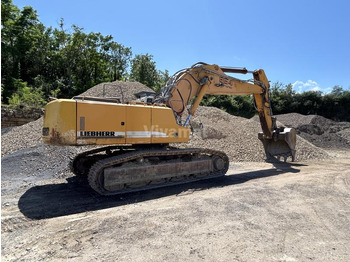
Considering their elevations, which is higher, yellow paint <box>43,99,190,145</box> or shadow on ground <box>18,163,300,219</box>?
yellow paint <box>43,99,190,145</box>

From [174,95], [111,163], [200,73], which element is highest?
[200,73]

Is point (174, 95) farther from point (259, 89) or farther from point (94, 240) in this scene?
point (94, 240)

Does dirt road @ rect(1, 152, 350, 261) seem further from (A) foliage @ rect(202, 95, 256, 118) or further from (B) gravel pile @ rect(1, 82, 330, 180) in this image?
(A) foliage @ rect(202, 95, 256, 118)

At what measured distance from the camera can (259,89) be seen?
9664mm

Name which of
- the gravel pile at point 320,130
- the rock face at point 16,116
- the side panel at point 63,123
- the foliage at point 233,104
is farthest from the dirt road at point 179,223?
the foliage at point 233,104

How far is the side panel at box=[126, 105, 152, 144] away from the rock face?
13.1 meters

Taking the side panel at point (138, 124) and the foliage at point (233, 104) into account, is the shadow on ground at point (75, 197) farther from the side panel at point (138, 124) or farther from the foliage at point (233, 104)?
the foliage at point (233, 104)

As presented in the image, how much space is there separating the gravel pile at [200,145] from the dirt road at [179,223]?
5.27 ft

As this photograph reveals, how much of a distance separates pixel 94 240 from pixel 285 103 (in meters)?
33.9

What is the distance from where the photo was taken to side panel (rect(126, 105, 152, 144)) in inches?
234

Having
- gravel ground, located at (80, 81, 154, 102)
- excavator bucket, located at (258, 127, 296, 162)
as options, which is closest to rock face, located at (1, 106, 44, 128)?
gravel ground, located at (80, 81, 154, 102)

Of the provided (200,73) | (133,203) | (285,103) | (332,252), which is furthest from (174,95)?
(285,103)

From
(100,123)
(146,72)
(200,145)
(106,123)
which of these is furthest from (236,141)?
(146,72)

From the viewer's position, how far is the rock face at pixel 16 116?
15.7m
